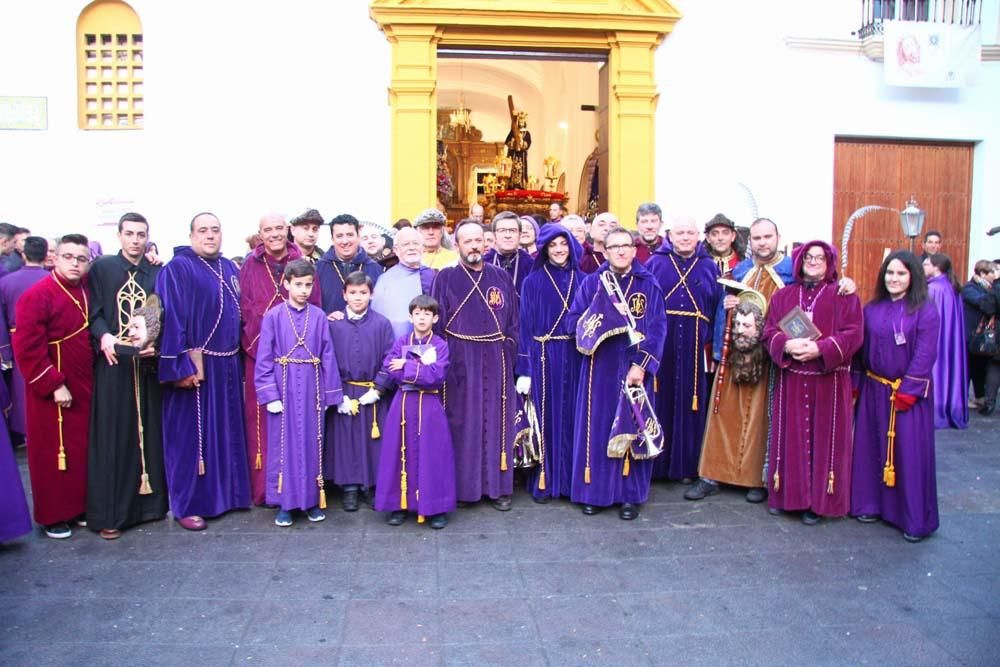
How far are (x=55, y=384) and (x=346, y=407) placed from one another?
1.59 meters

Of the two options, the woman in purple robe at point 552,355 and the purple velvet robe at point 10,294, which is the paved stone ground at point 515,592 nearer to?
the woman in purple robe at point 552,355

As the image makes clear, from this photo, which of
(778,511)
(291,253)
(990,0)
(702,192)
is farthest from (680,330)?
(990,0)

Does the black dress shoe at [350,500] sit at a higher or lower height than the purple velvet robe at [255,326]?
lower

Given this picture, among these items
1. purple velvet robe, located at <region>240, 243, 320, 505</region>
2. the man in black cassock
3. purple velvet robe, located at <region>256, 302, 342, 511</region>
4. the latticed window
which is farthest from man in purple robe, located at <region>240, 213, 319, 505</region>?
the latticed window

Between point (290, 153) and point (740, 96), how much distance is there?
17.0 feet

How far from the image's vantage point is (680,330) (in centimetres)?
612

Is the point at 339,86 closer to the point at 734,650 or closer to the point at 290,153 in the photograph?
the point at 290,153

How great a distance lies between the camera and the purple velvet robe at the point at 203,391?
5.19 m

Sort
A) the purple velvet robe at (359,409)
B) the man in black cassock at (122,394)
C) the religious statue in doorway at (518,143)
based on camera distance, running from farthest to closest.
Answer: the religious statue in doorway at (518,143) → the purple velvet robe at (359,409) → the man in black cassock at (122,394)

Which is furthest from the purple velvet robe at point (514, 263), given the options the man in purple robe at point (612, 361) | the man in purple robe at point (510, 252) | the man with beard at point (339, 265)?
the man with beard at point (339, 265)

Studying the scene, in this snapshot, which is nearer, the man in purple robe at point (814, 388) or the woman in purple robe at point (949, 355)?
the man in purple robe at point (814, 388)

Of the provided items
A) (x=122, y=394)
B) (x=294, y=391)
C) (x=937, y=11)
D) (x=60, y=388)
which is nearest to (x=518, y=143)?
(x=937, y=11)

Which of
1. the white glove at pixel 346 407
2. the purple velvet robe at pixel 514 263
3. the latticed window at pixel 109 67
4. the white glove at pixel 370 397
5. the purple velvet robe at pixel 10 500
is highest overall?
the latticed window at pixel 109 67

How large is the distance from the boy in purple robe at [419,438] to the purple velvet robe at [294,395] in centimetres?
40
